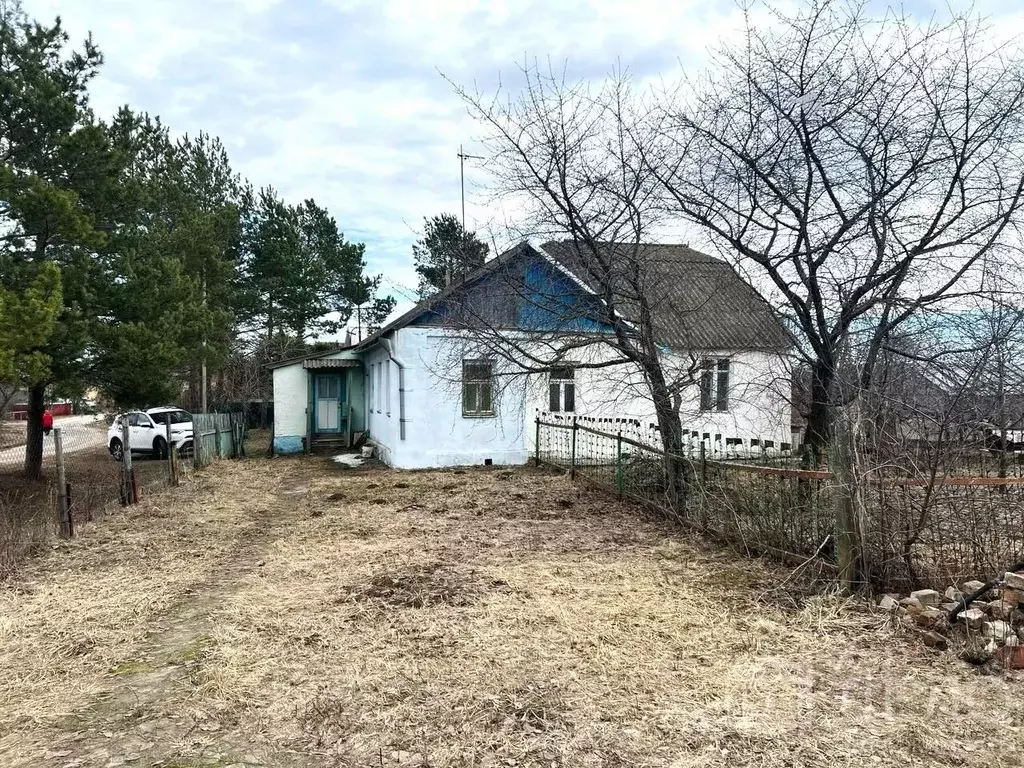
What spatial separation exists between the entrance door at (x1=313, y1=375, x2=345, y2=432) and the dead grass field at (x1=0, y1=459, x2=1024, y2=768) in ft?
39.8

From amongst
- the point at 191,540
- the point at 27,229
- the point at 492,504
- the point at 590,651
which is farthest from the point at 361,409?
the point at 590,651

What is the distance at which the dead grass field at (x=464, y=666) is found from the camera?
10.1 feet

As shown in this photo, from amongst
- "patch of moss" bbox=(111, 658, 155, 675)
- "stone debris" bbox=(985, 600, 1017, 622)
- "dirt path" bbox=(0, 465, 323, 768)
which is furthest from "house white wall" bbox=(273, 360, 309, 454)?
"stone debris" bbox=(985, 600, 1017, 622)

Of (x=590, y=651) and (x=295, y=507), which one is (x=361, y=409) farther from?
(x=590, y=651)

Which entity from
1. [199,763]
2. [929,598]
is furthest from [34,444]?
[929,598]

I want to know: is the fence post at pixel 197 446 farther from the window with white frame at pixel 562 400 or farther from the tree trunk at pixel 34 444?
the window with white frame at pixel 562 400

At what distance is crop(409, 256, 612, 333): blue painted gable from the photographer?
8.88 metres

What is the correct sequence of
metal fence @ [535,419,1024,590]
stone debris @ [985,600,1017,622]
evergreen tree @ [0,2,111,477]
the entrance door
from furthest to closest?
1. the entrance door
2. evergreen tree @ [0,2,111,477]
3. metal fence @ [535,419,1024,590]
4. stone debris @ [985,600,1017,622]

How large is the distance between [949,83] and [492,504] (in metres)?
7.14

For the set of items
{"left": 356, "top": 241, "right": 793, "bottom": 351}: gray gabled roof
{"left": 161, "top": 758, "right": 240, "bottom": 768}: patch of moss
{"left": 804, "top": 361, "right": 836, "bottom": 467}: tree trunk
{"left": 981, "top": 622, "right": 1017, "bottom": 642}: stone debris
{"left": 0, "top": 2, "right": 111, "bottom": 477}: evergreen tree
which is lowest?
{"left": 161, "top": 758, "right": 240, "bottom": 768}: patch of moss

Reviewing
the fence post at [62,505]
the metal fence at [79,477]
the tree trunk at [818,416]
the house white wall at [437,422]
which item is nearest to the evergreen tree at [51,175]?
the metal fence at [79,477]

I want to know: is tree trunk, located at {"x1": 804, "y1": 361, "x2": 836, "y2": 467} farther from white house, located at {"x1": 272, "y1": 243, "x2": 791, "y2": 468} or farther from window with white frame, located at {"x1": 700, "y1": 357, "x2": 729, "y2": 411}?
window with white frame, located at {"x1": 700, "y1": 357, "x2": 729, "y2": 411}

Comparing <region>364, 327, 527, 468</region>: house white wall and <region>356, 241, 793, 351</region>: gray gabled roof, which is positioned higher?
<region>356, 241, 793, 351</region>: gray gabled roof

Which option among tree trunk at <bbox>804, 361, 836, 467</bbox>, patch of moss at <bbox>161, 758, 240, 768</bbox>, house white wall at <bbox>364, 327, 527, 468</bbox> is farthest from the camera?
house white wall at <bbox>364, 327, 527, 468</bbox>
